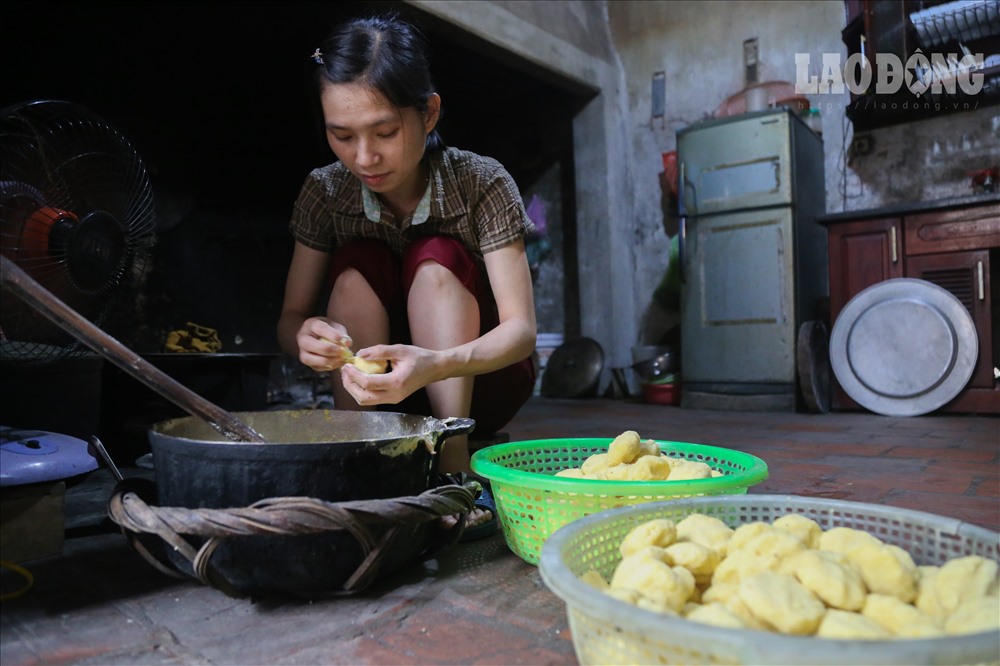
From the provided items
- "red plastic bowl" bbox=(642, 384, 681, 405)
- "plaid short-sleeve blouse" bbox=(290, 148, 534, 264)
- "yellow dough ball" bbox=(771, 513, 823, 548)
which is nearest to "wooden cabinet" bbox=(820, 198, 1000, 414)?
"red plastic bowl" bbox=(642, 384, 681, 405)

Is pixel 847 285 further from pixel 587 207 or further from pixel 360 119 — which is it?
pixel 360 119

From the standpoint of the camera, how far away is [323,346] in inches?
48.5

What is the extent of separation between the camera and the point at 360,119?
1.29 metres

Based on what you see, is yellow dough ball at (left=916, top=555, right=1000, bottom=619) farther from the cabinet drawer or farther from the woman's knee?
the cabinet drawer

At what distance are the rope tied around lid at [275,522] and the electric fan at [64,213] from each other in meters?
0.45

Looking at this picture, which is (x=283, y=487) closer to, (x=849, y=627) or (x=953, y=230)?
(x=849, y=627)

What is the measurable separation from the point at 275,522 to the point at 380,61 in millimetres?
942

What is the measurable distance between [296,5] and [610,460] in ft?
10.7

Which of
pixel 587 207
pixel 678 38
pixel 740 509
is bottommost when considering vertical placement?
pixel 740 509

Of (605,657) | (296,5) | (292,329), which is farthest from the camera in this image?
(296,5)

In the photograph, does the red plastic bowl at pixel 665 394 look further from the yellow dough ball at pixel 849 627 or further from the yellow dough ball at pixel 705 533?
the yellow dough ball at pixel 849 627

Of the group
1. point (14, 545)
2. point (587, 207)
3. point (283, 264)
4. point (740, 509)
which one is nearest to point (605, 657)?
point (740, 509)

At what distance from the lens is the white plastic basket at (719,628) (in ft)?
1.51

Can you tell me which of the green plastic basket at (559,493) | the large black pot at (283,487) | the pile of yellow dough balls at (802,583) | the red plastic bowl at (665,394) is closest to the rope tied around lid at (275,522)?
the large black pot at (283,487)
